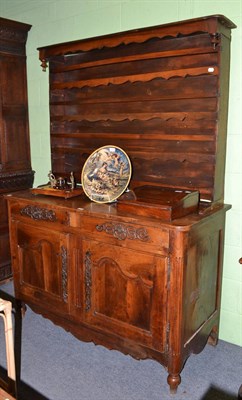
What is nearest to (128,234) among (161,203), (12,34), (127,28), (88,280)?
(161,203)

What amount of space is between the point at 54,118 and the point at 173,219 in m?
1.52

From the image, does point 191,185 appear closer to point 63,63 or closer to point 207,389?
point 207,389

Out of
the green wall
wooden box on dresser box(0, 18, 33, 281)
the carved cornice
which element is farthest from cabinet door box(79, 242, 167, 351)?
the carved cornice

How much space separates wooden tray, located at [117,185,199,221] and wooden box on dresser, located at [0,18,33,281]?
4.97ft

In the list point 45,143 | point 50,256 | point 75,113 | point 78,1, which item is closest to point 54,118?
point 75,113

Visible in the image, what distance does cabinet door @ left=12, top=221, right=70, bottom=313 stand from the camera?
2.55m

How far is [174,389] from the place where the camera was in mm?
2168

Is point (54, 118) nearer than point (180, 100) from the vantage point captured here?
No

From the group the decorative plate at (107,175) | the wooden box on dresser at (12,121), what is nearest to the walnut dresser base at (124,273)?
the decorative plate at (107,175)

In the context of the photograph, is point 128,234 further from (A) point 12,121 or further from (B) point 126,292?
(A) point 12,121

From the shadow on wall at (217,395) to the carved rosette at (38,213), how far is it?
141 cm

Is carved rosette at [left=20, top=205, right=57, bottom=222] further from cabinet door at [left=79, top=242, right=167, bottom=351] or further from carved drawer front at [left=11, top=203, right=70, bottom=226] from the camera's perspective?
cabinet door at [left=79, top=242, right=167, bottom=351]

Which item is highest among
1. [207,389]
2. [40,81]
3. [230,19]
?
[230,19]

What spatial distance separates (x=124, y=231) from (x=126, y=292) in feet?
1.26
